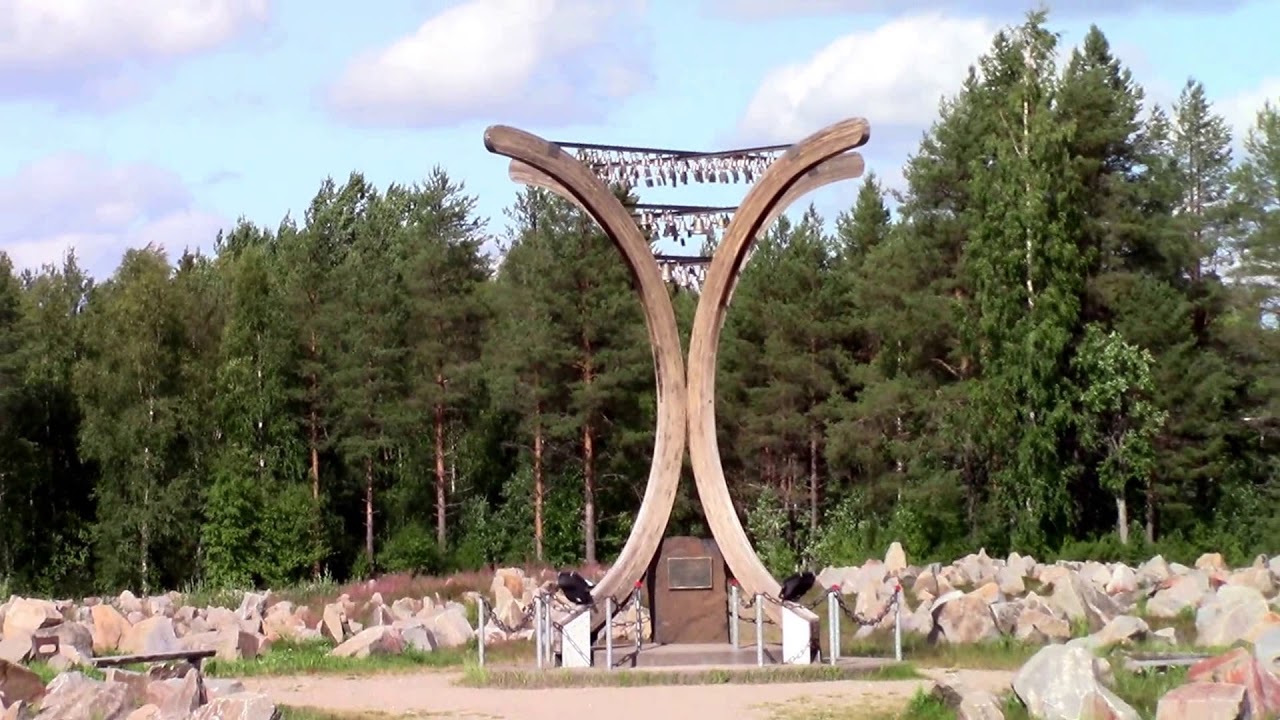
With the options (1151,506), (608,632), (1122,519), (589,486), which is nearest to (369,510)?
(589,486)

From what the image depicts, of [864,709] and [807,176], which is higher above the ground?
[807,176]

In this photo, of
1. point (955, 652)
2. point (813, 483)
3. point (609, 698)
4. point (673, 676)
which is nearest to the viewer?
point (609, 698)

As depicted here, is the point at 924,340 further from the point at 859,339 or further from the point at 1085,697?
the point at 1085,697

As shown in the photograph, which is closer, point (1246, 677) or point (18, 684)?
point (1246, 677)

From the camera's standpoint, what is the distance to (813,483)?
35500mm

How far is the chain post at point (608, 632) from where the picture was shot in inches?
555

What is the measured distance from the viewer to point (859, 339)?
116 ft

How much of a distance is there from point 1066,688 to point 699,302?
540 cm

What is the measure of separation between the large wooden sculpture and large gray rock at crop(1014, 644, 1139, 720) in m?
3.64

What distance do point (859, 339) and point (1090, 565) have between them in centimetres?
1294

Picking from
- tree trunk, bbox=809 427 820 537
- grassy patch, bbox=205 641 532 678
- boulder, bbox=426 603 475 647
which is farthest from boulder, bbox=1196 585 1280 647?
tree trunk, bbox=809 427 820 537

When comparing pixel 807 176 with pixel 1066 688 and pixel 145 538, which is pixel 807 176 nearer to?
pixel 1066 688

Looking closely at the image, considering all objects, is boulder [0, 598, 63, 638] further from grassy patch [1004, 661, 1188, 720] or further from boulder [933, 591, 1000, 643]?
grassy patch [1004, 661, 1188, 720]

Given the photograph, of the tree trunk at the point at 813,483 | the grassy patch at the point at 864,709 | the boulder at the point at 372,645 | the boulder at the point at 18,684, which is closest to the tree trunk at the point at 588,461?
the tree trunk at the point at 813,483
